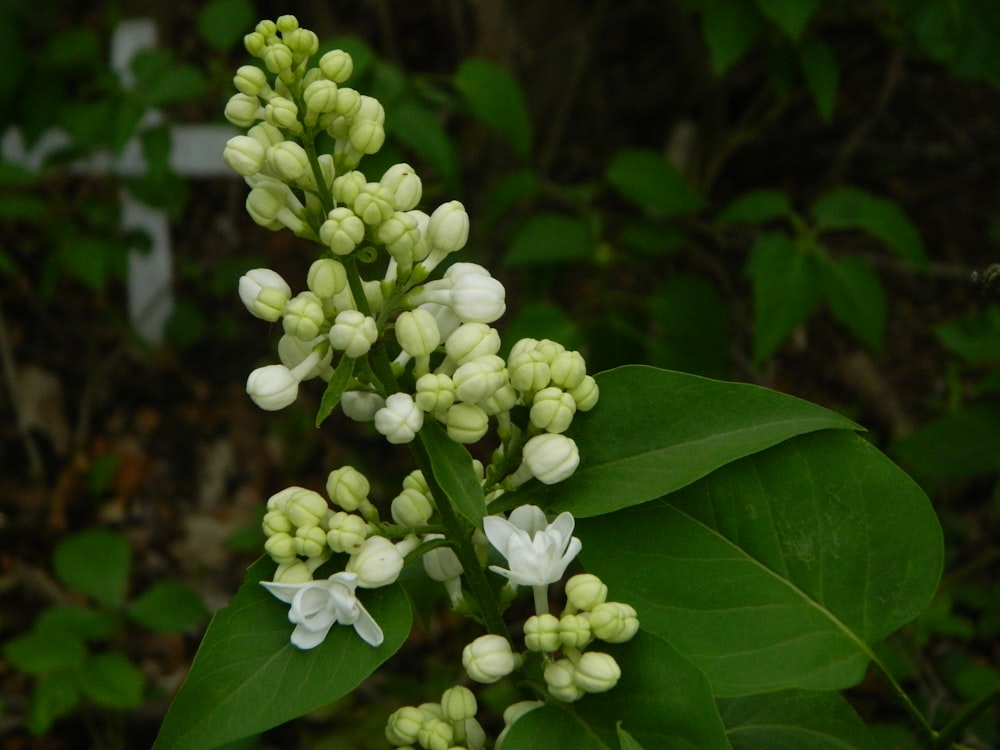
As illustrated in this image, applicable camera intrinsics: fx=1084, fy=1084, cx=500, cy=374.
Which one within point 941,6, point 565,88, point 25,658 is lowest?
point 25,658

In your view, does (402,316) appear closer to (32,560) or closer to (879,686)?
(879,686)

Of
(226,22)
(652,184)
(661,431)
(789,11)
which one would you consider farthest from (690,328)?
(661,431)

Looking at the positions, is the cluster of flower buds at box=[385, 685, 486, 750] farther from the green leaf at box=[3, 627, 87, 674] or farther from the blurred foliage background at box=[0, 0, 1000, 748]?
the green leaf at box=[3, 627, 87, 674]

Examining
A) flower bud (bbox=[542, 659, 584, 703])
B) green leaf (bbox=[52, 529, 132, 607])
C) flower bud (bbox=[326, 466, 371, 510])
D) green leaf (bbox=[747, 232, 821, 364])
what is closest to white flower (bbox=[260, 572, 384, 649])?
flower bud (bbox=[326, 466, 371, 510])

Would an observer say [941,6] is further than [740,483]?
Yes


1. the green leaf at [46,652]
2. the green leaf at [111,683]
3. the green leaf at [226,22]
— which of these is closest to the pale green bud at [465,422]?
the green leaf at [111,683]

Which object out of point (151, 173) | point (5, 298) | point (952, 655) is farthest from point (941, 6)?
point (5, 298)

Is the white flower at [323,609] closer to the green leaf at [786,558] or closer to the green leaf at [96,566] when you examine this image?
the green leaf at [786,558]
